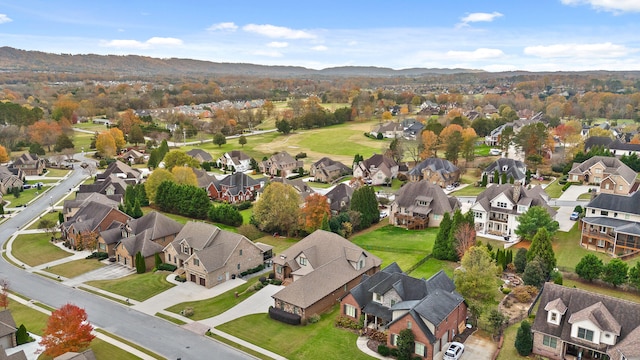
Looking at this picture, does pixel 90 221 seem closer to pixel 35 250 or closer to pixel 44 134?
pixel 35 250

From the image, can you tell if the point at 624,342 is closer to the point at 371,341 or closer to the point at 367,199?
the point at 371,341

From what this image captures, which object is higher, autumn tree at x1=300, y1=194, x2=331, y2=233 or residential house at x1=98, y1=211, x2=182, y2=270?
autumn tree at x1=300, y1=194, x2=331, y2=233

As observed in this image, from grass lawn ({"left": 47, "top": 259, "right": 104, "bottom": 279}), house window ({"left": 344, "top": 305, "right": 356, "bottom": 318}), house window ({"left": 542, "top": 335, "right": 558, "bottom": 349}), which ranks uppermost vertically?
house window ({"left": 542, "top": 335, "right": 558, "bottom": 349})

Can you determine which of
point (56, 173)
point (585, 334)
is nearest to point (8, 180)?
point (56, 173)

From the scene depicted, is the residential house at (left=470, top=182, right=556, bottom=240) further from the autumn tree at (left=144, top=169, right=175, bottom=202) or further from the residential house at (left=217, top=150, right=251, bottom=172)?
the residential house at (left=217, top=150, right=251, bottom=172)

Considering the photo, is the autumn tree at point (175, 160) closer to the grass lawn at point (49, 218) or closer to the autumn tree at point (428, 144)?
the grass lawn at point (49, 218)

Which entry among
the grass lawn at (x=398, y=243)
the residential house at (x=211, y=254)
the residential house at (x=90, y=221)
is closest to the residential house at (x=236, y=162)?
the residential house at (x=90, y=221)

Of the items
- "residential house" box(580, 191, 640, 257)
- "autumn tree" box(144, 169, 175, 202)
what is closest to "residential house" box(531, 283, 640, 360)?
"residential house" box(580, 191, 640, 257)
